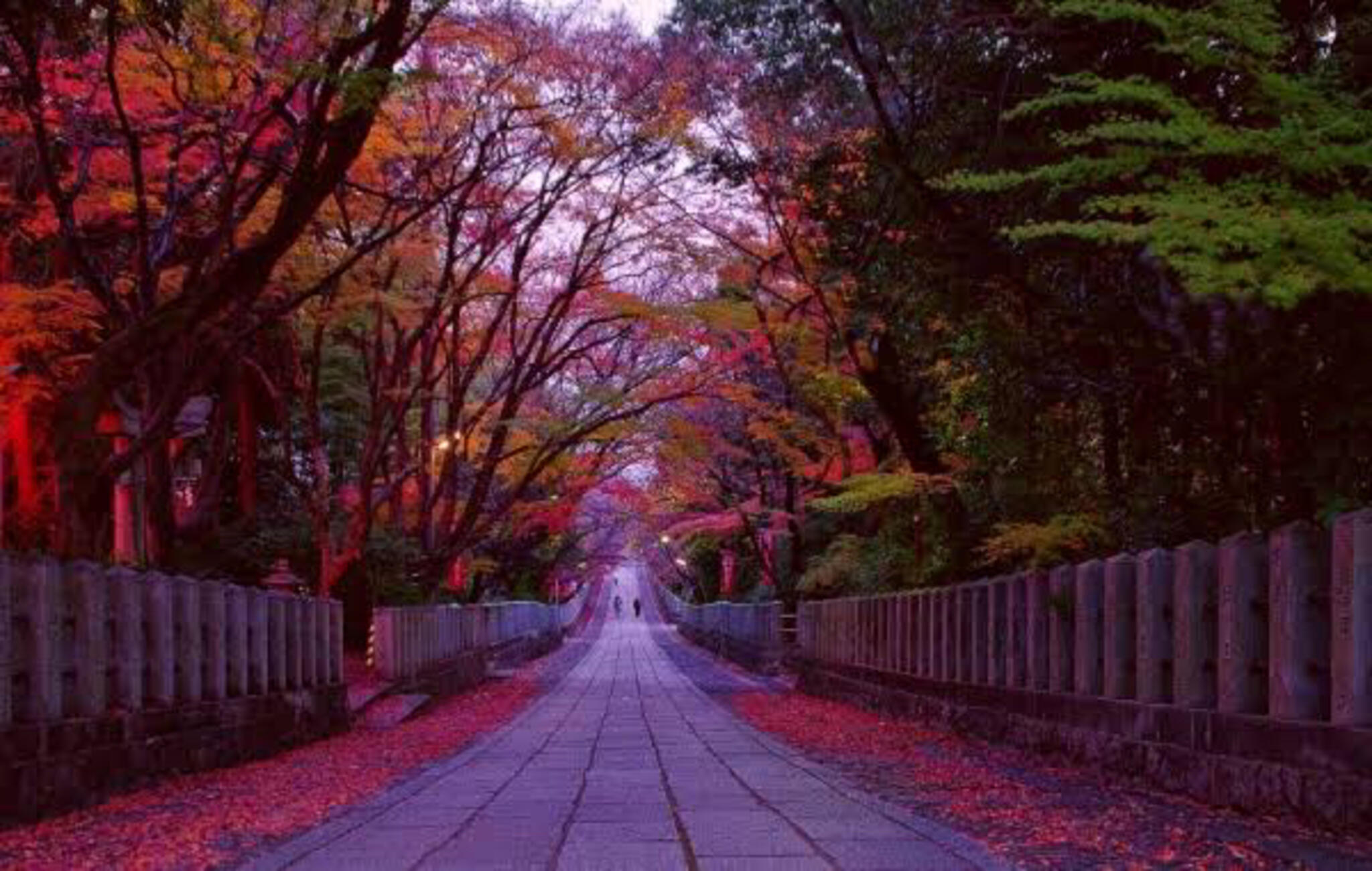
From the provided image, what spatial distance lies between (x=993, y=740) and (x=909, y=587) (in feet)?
26.4

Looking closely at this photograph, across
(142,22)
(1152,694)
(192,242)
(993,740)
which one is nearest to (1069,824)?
(1152,694)

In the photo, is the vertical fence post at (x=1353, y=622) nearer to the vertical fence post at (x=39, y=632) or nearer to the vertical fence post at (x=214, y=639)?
the vertical fence post at (x=39, y=632)

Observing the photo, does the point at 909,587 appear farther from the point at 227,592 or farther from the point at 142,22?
the point at 142,22

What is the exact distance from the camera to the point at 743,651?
41562mm

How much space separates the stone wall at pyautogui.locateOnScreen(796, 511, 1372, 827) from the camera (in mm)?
7145

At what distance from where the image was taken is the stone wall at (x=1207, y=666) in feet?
23.4

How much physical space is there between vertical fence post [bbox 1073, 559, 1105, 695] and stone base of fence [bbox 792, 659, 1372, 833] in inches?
7.1

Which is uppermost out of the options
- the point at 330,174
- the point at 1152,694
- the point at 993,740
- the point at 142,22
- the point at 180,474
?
the point at 142,22

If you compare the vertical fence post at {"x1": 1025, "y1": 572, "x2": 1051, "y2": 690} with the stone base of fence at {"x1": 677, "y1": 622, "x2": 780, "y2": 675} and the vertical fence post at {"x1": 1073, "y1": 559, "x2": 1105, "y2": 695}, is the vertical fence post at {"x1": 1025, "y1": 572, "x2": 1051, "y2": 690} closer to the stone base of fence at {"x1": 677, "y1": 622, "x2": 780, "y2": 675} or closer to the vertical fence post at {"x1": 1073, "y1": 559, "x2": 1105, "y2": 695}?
the vertical fence post at {"x1": 1073, "y1": 559, "x2": 1105, "y2": 695}

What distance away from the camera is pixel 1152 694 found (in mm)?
9680

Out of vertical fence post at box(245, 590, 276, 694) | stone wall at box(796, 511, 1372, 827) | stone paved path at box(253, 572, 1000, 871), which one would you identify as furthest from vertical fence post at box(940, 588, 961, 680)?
vertical fence post at box(245, 590, 276, 694)

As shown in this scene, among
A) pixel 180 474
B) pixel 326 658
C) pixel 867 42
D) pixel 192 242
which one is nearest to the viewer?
pixel 867 42

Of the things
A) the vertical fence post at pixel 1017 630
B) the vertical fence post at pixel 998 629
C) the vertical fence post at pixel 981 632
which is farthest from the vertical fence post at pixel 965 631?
the vertical fence post at pixel 1017 630

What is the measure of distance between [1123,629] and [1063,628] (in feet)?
4.81
